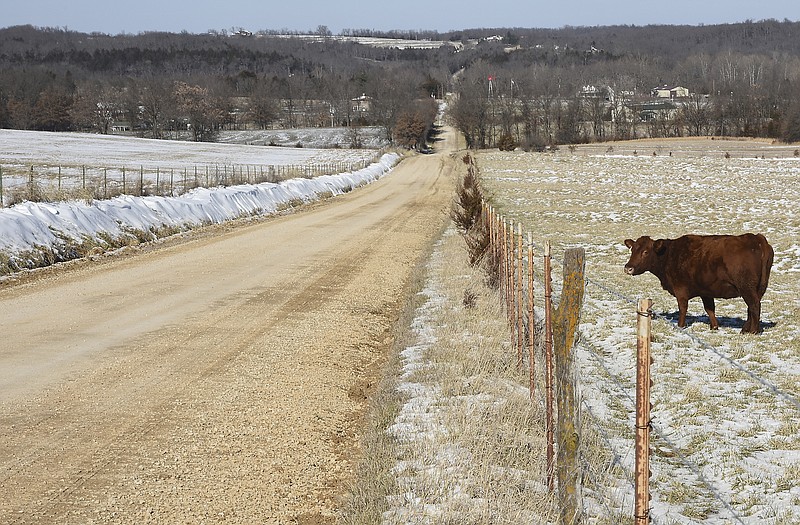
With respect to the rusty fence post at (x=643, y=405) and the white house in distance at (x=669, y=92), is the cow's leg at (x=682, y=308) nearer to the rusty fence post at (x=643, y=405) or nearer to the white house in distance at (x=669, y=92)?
the rusty fence post at (x=643, y=405)

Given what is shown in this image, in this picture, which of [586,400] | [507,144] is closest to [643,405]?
[586,400]

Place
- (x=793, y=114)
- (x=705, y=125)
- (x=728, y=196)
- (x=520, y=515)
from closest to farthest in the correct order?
(x=520, y=515), (x=728, y=196), (x=793, y=114), (x=705, y=125)

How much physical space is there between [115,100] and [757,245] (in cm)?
15383

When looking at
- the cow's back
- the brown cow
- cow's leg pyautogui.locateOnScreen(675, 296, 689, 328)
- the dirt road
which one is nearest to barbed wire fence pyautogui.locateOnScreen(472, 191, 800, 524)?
cow's leg pyautogui.locateOnScreen(675, 296, 689, 328)

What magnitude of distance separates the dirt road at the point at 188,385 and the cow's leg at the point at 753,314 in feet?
15.5

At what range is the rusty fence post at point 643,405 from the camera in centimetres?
378

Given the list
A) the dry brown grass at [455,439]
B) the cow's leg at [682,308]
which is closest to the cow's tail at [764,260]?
the cow's leg at [682,308]

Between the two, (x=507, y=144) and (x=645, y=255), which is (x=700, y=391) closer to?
(x=645, y=255)

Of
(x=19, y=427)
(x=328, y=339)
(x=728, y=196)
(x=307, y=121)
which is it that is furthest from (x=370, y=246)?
(x=307, y=121)

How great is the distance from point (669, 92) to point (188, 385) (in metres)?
179

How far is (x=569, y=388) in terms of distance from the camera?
16.4 feet

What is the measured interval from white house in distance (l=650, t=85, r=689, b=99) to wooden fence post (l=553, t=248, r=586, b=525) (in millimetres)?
166135

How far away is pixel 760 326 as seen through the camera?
11.0 meters

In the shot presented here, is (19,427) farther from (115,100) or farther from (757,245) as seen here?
(115,100)
